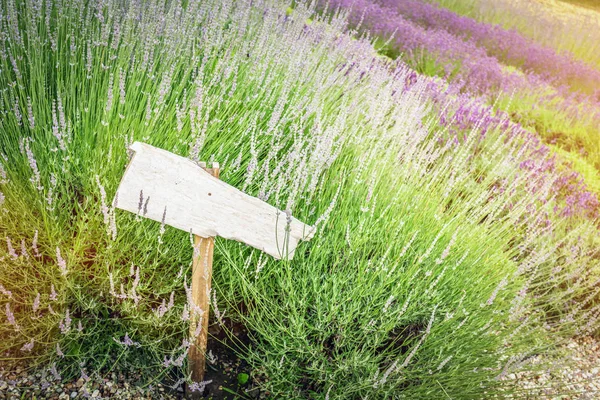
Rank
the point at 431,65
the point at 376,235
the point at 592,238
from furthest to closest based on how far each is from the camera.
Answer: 1. the point at 431,65
2. the point at 592,238
3. the point at 376,235

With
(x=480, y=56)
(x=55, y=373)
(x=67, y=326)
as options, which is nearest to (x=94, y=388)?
(x=55, y=373)

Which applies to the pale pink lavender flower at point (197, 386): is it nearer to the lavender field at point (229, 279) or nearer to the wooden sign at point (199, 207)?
the lavender field at point (229, 279)

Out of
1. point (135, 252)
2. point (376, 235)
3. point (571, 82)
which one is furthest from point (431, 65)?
point (135, 252)

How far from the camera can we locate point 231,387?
1.97m

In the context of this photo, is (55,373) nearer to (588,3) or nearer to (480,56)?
(480,56)

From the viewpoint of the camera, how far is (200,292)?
1.69 m

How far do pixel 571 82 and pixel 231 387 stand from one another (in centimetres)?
842

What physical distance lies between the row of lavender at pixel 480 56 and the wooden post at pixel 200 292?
4.11 m

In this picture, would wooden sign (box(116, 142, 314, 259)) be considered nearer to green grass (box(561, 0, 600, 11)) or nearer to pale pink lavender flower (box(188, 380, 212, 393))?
pale pink lavender flower (box(188, 380, 212, 393))

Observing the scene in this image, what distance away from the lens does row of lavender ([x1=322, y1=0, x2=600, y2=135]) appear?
6.32 metres

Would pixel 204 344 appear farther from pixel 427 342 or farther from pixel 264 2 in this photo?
pixel 264 2

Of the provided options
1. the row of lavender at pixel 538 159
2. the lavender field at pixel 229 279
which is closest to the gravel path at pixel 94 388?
the lavender field at pixel 229 279

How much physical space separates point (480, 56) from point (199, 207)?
23.4ft

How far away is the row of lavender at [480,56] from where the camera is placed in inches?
249
